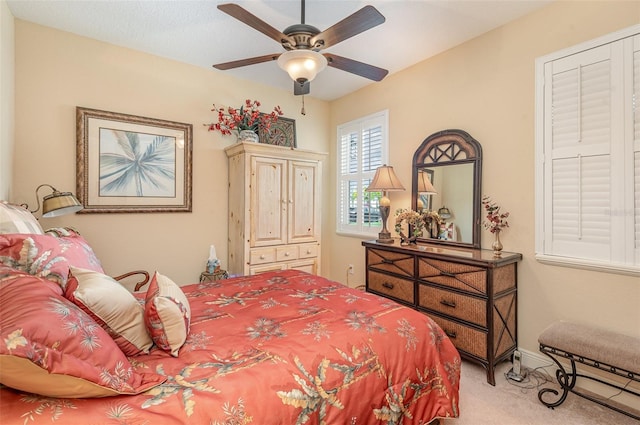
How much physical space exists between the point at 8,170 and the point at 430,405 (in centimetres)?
334

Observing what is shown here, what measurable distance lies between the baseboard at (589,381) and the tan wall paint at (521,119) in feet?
0.26

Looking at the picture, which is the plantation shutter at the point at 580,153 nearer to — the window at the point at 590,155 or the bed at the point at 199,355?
the window at the point at 590,155

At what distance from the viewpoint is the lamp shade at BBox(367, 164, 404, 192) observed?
326cm

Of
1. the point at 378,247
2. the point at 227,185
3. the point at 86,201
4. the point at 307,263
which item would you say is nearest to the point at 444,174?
the point at 378,247

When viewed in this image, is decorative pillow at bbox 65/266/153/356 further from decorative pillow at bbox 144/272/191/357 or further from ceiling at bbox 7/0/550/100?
ceiling at bbox 7/0/550/100

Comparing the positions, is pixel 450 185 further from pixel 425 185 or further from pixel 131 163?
pixel 131 163

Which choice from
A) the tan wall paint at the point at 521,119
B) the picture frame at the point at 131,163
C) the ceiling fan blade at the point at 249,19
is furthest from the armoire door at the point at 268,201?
the ceiling fan blade at the point at 249,19

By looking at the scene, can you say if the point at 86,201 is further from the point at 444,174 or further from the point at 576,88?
the point at 576,88

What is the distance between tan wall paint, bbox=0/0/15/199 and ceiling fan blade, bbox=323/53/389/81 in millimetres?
2282

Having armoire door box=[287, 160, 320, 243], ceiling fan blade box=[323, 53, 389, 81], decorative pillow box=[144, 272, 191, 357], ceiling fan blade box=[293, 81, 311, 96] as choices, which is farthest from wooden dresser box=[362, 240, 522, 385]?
decorative pillow box=[144, 272, 191, 357]

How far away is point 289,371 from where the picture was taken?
1.14m

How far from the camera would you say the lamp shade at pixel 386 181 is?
326 cm

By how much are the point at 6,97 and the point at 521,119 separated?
401 cm

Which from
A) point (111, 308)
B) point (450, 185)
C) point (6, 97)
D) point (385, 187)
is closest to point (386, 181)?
point (385, 187)
